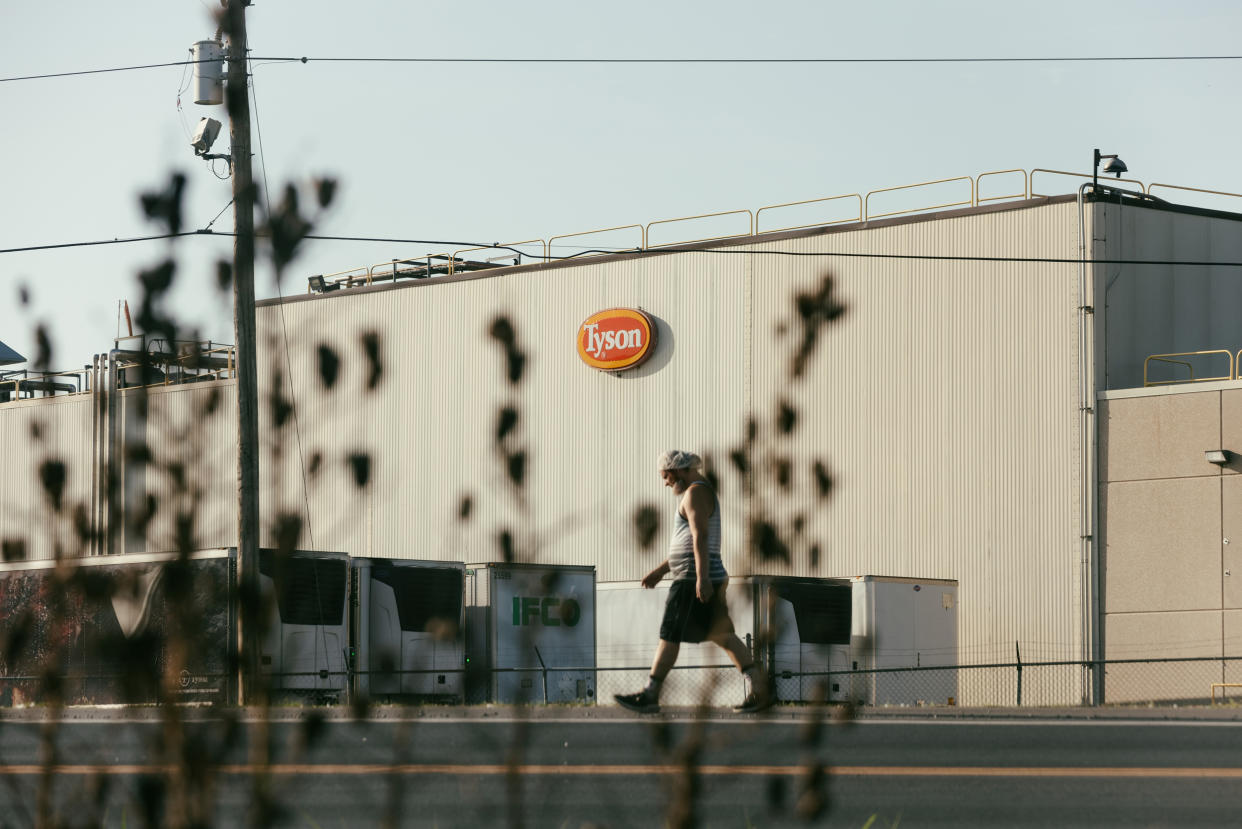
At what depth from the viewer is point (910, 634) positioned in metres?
25.3

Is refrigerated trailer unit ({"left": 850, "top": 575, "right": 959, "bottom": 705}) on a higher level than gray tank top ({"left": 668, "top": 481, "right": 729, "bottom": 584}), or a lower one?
lower

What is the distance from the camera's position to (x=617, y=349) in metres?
33.6

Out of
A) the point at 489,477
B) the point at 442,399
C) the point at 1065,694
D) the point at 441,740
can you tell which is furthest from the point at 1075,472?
the point at 489,477

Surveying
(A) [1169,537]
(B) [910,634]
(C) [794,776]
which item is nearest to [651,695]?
(C) [794,776]

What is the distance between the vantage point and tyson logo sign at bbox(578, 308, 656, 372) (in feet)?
109

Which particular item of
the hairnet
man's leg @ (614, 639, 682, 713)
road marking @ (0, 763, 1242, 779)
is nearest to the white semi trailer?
man's leg @ (614, 639, 682, 713)

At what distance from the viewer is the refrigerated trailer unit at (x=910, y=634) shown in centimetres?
2431

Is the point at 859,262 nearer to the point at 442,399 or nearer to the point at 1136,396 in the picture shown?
the point at 1136,396

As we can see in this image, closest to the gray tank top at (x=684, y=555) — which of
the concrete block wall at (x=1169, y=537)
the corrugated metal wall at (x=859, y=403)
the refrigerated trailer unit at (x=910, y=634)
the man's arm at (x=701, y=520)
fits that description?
the man's arm at (x=701, y=520)

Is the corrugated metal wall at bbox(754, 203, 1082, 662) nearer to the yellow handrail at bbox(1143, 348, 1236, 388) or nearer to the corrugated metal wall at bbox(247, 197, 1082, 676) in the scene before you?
the corrugated metal wall at bbox(247, 197, 1082, 676)

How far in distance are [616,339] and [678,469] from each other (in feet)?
77.0

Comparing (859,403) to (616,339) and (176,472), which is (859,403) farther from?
(176,472)

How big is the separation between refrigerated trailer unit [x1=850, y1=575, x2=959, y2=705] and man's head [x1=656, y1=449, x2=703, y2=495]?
545 inches

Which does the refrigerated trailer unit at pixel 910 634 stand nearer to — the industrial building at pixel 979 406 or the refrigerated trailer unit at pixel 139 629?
the industrial building at pixel 979 406
